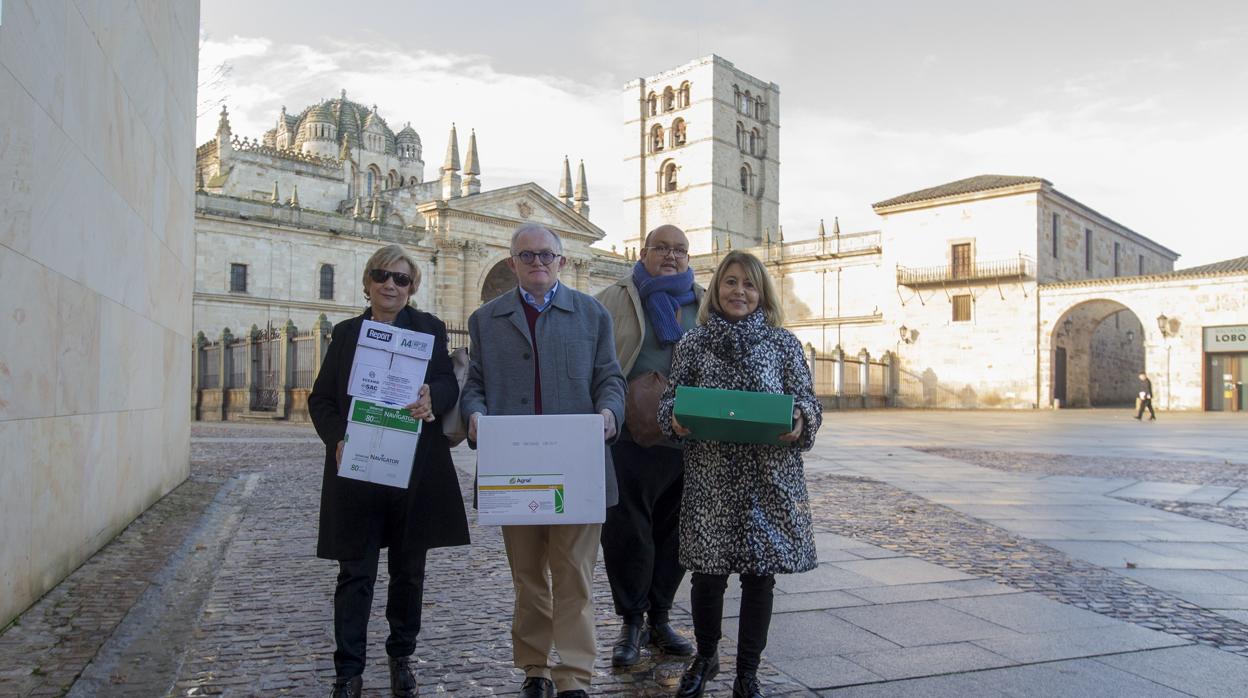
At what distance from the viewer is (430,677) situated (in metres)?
3.51

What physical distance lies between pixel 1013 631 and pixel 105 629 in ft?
13.8

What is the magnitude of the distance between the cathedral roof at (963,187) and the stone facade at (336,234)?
1718 centimetres

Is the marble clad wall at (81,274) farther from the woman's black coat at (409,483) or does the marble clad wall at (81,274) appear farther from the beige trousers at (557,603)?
the beige trousers at (557,603)

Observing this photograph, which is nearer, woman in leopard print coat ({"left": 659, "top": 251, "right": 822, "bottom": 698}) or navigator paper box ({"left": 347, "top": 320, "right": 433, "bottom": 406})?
woman in leopard print coat ({"left": 659, "top": 251, "right": 822, "bottom": 698})

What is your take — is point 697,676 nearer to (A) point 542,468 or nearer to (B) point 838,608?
(A) point 542,468

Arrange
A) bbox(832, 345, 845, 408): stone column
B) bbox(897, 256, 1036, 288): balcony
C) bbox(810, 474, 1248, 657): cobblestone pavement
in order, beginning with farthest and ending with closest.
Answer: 1. bbox(897, 256, 1036, 288): balcony
2. bbox(832, 345, 845, 408): stone column
3. bbox(810, 474, 1248, 657): cobblestone pavement

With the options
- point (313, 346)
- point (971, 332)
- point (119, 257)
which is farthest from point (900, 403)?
point (119, 257)

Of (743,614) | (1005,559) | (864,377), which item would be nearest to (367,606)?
(743,614)

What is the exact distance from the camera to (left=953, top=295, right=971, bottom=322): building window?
40281mm

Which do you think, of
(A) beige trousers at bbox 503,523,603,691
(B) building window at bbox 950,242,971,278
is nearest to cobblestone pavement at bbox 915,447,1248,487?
(A) beige trousers at bbox 503,523,603,691

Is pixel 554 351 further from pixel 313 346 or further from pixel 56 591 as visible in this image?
pixel 313 346

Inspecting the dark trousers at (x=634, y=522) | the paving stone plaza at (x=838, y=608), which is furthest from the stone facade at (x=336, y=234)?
the dark trousers at (x=634, y=522)

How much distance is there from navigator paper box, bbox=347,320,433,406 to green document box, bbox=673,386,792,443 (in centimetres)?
103

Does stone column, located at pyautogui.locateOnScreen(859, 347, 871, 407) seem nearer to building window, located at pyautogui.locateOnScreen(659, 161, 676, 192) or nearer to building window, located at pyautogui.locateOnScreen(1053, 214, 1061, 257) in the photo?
building window, located at pyautogui.locateOnScreen(1053, 214, 1061, 257)
